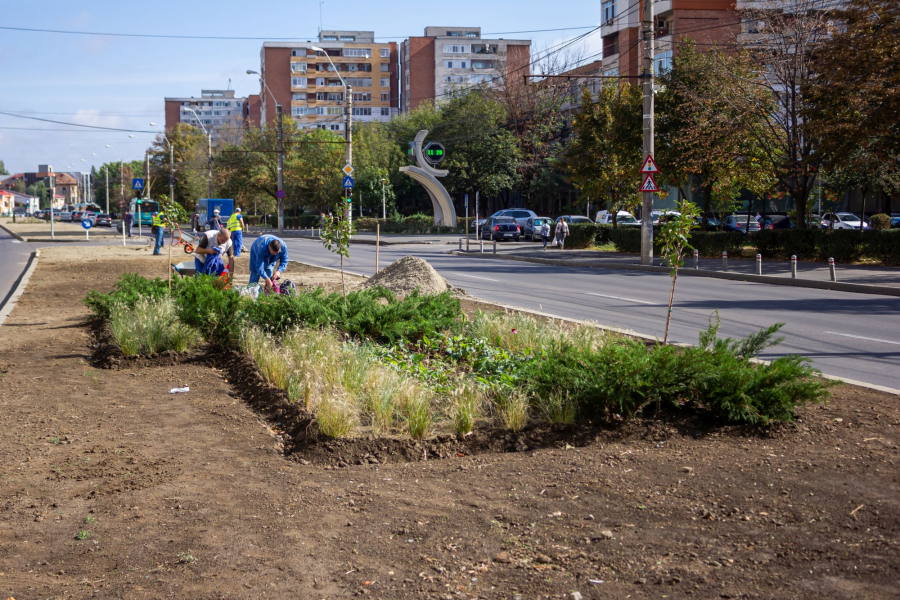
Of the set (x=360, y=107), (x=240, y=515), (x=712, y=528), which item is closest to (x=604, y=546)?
(x=712, y=528)

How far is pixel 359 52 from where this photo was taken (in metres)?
124

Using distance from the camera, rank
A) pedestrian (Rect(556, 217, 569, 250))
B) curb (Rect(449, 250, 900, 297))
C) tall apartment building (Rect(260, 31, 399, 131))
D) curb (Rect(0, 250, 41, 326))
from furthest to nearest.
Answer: tall apartment building (Rect(260, 31, 399, 131)) → pedestrian (Rect(556, 217, 569, 250)) → curb (Rect(449, 250, 900, 297)) → curb (Rect(0, 250, 41, 326))

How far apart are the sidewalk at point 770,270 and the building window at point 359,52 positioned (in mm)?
98508

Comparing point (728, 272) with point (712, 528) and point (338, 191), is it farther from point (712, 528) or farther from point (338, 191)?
point (338, 191)

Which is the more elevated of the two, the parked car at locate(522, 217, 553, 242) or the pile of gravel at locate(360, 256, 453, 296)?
the parked car at locate(522, 217, 553, 242)

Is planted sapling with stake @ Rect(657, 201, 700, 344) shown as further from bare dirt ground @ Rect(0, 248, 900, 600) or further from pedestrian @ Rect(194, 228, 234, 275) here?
pedestrian @ Rect(194, 228, 234, 275)

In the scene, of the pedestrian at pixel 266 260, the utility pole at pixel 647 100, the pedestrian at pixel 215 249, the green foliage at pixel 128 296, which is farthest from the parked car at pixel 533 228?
the green foliage at pixel 128 296

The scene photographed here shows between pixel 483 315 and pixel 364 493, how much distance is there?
214 inches

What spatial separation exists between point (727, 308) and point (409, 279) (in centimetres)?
570

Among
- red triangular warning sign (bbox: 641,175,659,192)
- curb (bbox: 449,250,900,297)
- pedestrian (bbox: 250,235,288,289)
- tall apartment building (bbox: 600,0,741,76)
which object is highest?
tall apartment building (bbox: 600,0,741,76)

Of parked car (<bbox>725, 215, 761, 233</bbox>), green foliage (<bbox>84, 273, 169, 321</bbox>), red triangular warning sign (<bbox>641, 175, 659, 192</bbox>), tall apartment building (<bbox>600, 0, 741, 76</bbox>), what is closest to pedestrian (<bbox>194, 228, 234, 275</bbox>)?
green foliage (<bbox>84, 273, 169, 321</bbox>)

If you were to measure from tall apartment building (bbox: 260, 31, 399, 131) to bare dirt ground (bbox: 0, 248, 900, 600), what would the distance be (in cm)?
12162

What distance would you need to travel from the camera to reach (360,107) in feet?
414

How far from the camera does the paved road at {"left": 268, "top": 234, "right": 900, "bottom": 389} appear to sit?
10312mm
